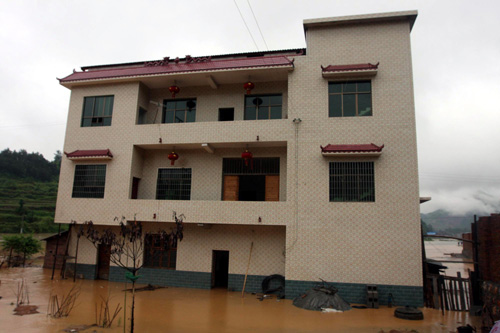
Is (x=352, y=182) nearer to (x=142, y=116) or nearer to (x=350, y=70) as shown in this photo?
(x=350, y=70)

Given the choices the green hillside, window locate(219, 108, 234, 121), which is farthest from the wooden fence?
the green hillside

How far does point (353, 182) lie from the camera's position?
12086mm

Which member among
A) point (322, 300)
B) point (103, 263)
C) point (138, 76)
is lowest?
point (322, 300)

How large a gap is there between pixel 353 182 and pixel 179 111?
8441 mm

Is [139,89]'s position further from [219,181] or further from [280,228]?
[280,228]

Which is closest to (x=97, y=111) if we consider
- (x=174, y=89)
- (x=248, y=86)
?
(x=174, y=89)

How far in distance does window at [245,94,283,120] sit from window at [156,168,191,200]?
3787 mm

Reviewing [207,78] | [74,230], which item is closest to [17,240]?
[74,230]

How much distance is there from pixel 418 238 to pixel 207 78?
10.1 meters

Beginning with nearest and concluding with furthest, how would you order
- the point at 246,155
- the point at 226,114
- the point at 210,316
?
the point at 210,316 → the point at 246,155 → the point at 226,114

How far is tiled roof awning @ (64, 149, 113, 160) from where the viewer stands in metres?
14.2

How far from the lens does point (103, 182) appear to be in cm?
1444

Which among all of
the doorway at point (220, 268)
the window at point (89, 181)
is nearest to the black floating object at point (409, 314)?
the doorway at point (220, 268)

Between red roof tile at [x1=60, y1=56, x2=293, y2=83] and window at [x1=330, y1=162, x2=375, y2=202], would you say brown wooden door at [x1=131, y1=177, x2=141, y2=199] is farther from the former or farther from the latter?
window at [x1=330, y1=162, x2=375, y2=202]
